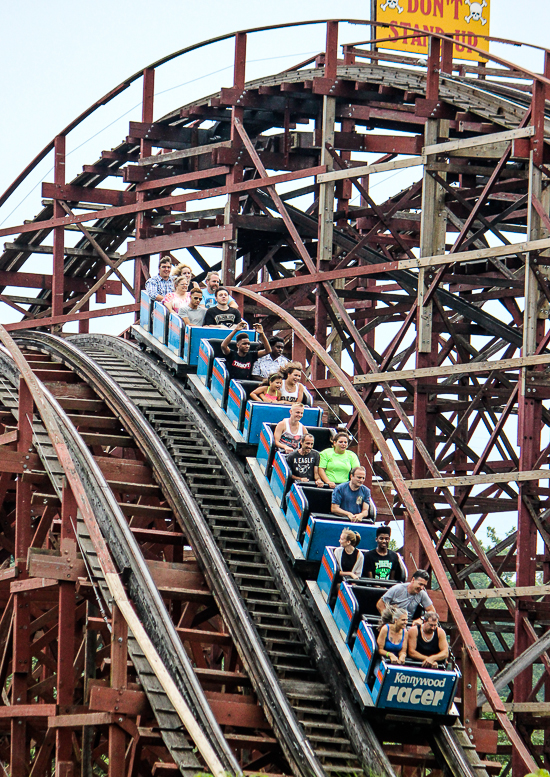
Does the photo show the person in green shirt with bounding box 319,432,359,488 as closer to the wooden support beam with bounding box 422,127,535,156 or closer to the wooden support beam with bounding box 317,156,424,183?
the wooden support beam with bounding box 422,127,535,156

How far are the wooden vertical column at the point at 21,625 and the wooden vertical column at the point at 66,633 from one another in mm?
724

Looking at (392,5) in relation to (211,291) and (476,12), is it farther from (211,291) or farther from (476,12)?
(211,291)

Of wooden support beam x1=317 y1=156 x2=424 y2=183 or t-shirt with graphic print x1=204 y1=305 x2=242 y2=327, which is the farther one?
wooden support beam x1=317 y1=156 x2=424 y2=183

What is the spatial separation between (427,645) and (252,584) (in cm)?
244

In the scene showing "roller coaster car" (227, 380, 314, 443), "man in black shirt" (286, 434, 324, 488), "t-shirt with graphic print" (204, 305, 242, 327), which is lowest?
"man in black shirt" (286, 434, 324, 488)

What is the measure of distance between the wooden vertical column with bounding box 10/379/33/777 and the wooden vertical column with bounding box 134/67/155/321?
34.4 feet

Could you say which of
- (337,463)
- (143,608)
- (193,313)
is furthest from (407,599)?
(193,313)

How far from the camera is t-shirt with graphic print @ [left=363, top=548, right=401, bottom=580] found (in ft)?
46.2

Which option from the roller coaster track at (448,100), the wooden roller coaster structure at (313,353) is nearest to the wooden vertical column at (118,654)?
the wooden roller coaster structure at (313,353)

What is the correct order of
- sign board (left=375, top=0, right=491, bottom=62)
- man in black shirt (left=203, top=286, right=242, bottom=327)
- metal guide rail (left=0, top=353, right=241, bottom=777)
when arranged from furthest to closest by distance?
1. sign board (left=375, top=0, right=491, bottom=62)
2. man in black shirt (left=203, top=286, right=242, bottom=327)
3. metal guide rail (left=0, top=353, right=241, bottom=777)

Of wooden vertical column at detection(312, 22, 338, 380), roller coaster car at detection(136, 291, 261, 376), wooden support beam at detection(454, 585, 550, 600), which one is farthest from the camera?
wooden vertical column at detection(312, 22, 338, 380)

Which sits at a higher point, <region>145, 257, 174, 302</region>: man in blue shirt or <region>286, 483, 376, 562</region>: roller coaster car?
<region>145, 257, 174, 302</region>: man in blue shirt

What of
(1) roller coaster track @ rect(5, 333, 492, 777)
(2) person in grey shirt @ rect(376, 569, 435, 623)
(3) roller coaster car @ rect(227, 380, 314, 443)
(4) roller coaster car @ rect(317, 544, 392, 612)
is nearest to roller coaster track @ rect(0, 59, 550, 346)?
(3) roller coaster car @ rect(227, 380, 314, 443)

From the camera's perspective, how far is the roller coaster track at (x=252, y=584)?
42.7 feet
